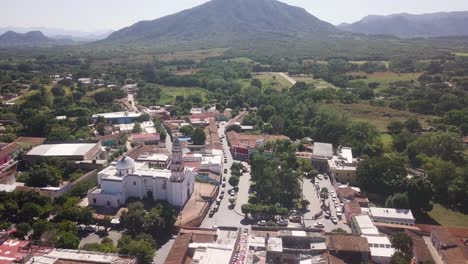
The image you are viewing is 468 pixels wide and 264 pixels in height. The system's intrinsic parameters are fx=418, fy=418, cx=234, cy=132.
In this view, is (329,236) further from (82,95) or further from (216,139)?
(82,95)

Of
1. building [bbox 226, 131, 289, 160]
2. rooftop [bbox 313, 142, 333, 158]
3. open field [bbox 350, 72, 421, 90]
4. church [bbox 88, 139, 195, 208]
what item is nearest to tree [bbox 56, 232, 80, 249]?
church [bbox 88, 139, 195, 208]

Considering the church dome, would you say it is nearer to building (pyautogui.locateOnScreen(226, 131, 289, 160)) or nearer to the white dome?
the white dome

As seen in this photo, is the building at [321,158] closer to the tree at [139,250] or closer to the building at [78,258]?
the tree at [139,250]

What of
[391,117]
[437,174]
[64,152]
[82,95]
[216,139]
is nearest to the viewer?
[437,174]

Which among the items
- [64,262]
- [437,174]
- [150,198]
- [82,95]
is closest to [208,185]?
[150,198]

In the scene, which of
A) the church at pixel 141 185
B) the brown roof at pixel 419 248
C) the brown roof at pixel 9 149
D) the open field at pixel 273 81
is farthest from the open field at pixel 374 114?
the brown roof at pixel 9 149
